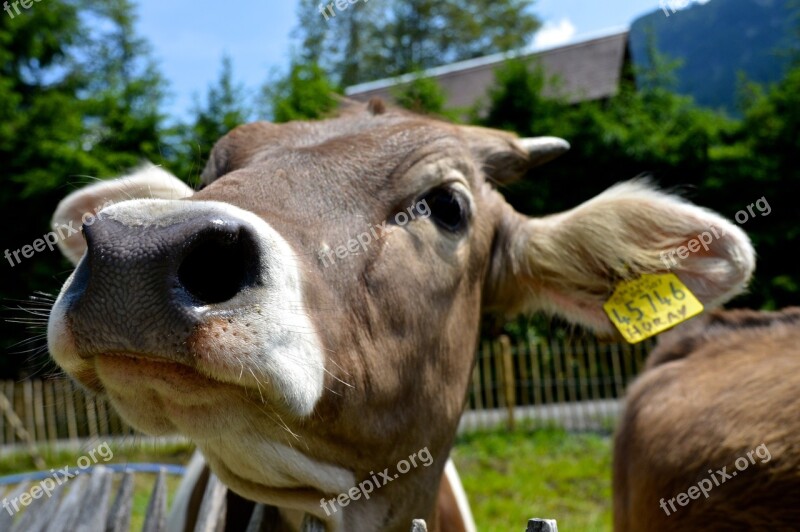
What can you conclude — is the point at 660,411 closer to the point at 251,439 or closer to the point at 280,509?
the point at 280,509

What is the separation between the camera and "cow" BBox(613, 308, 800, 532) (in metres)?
2.27

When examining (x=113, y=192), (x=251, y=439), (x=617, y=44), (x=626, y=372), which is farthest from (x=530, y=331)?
(x=617, y=44)

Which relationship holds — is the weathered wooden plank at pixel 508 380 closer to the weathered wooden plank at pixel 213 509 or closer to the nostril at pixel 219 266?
the weathered wooden plank at pixel 213 509

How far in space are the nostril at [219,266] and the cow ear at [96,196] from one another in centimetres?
151

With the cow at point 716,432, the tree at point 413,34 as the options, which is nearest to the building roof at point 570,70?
the tree at point 413,34

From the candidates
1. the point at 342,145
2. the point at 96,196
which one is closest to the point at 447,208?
the point at 342,145

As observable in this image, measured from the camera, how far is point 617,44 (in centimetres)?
2381

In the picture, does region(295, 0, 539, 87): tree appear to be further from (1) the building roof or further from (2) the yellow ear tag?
(2) the yellow ear tag

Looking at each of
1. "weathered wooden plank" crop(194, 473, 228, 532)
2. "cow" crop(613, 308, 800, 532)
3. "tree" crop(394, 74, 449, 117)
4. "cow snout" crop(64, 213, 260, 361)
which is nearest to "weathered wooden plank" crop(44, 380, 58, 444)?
"tree" crop(394, 74, 449, 117)

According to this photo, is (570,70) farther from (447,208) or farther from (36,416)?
(447,208)

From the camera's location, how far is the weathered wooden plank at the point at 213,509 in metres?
2.69

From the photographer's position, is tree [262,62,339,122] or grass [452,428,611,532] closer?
grass [452,428,611,532]

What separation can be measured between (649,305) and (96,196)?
8.31ft

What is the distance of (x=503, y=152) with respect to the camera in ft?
9.71
